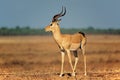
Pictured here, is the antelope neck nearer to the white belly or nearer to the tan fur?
the tan fur

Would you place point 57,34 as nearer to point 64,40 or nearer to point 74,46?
point 64,40

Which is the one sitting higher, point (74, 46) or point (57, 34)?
point (57, 34)

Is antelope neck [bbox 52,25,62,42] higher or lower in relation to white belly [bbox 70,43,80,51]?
higher

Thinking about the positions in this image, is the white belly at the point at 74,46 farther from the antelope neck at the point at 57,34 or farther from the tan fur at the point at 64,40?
the antelope neck at the point at 57,34

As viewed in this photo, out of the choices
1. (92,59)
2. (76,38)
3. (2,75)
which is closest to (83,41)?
(76,38)

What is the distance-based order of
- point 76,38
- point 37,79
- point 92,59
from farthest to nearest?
point 92,59 → point 76,38 → point 37,79

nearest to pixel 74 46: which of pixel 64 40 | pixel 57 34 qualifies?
pixel 64 40

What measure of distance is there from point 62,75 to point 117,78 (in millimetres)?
2253

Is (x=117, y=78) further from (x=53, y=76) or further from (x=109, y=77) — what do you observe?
(x=53, y=76)

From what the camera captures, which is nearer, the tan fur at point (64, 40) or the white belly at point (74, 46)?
the tan fur at point (64, 40)

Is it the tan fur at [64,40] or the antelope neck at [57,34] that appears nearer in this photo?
the tan fur at [64,40]

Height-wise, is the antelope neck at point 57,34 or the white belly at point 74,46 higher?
the antelope neck at point 57,34

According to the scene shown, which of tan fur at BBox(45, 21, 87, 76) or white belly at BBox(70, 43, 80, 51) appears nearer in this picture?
tan fur at BBox(45, 21, 87, 76)

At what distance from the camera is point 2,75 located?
22547 mm
